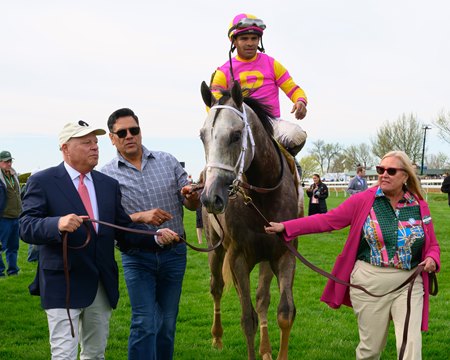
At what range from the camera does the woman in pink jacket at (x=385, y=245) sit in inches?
167

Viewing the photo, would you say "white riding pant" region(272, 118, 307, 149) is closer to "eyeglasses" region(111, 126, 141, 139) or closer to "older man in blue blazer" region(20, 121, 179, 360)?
"eyeglasses" region(111, 126, 141, 139)

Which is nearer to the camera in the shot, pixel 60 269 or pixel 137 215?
pixel 60 269

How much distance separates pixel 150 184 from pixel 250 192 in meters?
0.92

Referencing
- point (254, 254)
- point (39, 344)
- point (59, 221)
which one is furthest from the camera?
point (39, 344)

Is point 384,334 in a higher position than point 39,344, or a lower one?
higher

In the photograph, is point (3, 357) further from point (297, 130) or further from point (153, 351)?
point (297, 130)

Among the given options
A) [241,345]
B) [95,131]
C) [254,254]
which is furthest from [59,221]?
[241,345]

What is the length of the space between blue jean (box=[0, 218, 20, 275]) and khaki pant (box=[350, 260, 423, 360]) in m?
7.72

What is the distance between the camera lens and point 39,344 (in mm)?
6223

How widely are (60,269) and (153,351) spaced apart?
39.9 inches

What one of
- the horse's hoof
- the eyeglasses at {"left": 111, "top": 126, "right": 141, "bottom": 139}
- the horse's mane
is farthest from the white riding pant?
the horse's hoof

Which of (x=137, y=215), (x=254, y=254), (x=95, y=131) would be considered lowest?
(x=254, y=254)

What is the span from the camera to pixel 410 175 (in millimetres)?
4355

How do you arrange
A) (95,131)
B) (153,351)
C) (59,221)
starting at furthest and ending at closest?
(153,351) → (95,131) → (59,221)
